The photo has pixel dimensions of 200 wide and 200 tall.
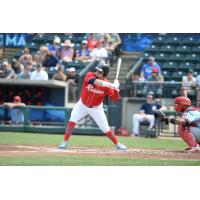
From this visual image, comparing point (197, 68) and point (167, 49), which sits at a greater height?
point (167, 49)

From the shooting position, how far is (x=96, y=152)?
8.53m

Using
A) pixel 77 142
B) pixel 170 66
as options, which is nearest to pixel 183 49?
pixel 170 66

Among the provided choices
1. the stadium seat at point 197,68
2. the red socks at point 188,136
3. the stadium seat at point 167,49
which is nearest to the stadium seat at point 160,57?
the stadium seat at point 167,49

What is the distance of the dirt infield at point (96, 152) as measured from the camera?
8.13m

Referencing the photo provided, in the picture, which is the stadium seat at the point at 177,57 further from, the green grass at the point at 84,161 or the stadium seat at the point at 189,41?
the green grass at the point at 84,161

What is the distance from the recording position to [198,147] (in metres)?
8.67

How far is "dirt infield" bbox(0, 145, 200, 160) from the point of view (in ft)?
26.7

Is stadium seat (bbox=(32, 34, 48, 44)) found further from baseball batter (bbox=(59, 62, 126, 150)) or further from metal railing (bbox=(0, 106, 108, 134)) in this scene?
baseball batter (bbox=(59, 62, 126, 150))

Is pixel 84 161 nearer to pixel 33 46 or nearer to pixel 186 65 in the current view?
pixel 186 65
